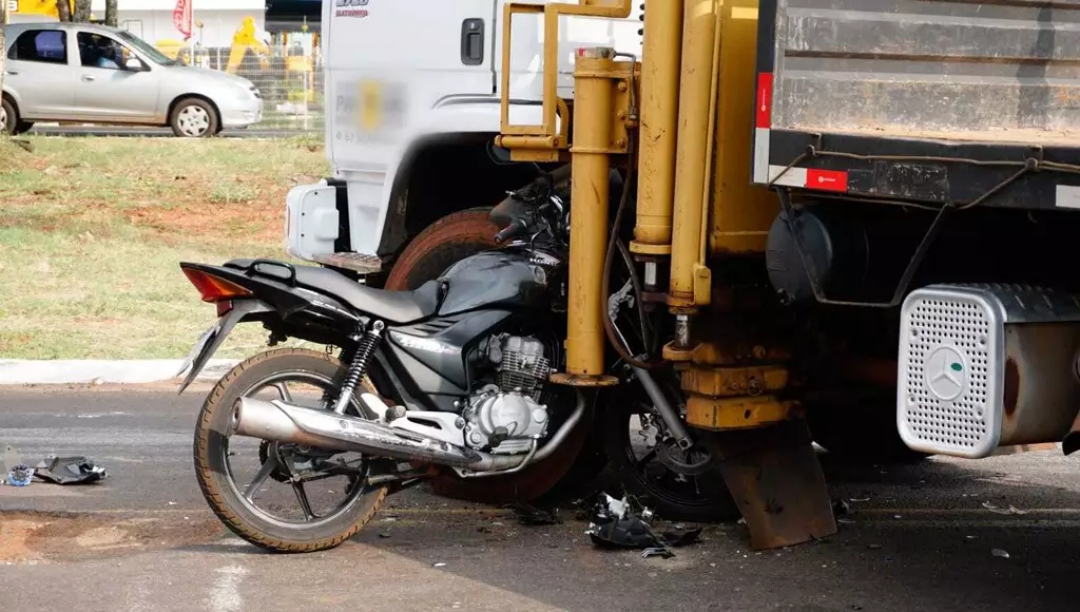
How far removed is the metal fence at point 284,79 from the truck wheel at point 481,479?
16137mm

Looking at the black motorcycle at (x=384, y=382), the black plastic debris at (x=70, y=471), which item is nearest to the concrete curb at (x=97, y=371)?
the black plastic debris at (x=70, y=471)

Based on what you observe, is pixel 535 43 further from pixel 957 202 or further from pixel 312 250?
pixel 957 202

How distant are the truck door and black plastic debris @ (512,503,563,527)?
1684mm

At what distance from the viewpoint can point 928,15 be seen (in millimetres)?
4586

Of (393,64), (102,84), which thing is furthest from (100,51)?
(393,64)

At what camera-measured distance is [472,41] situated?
6.39 metres

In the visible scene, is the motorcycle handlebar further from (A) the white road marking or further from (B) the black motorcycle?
(A) the white road marking

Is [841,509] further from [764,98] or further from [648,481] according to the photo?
[764,98]

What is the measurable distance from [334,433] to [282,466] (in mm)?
300

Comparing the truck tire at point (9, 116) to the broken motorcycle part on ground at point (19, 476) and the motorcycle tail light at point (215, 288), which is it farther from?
the motorcycle tail light at point (215, 288)

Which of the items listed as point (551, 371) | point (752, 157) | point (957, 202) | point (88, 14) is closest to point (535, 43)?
point (551, 371)

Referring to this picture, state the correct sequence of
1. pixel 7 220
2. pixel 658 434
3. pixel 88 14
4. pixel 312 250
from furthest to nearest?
pixel 88 14 < pixel 7 220 < pixel 312 250 < pixel 658 434

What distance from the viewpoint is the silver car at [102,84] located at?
67.7ft

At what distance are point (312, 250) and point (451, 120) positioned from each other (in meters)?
1.28
